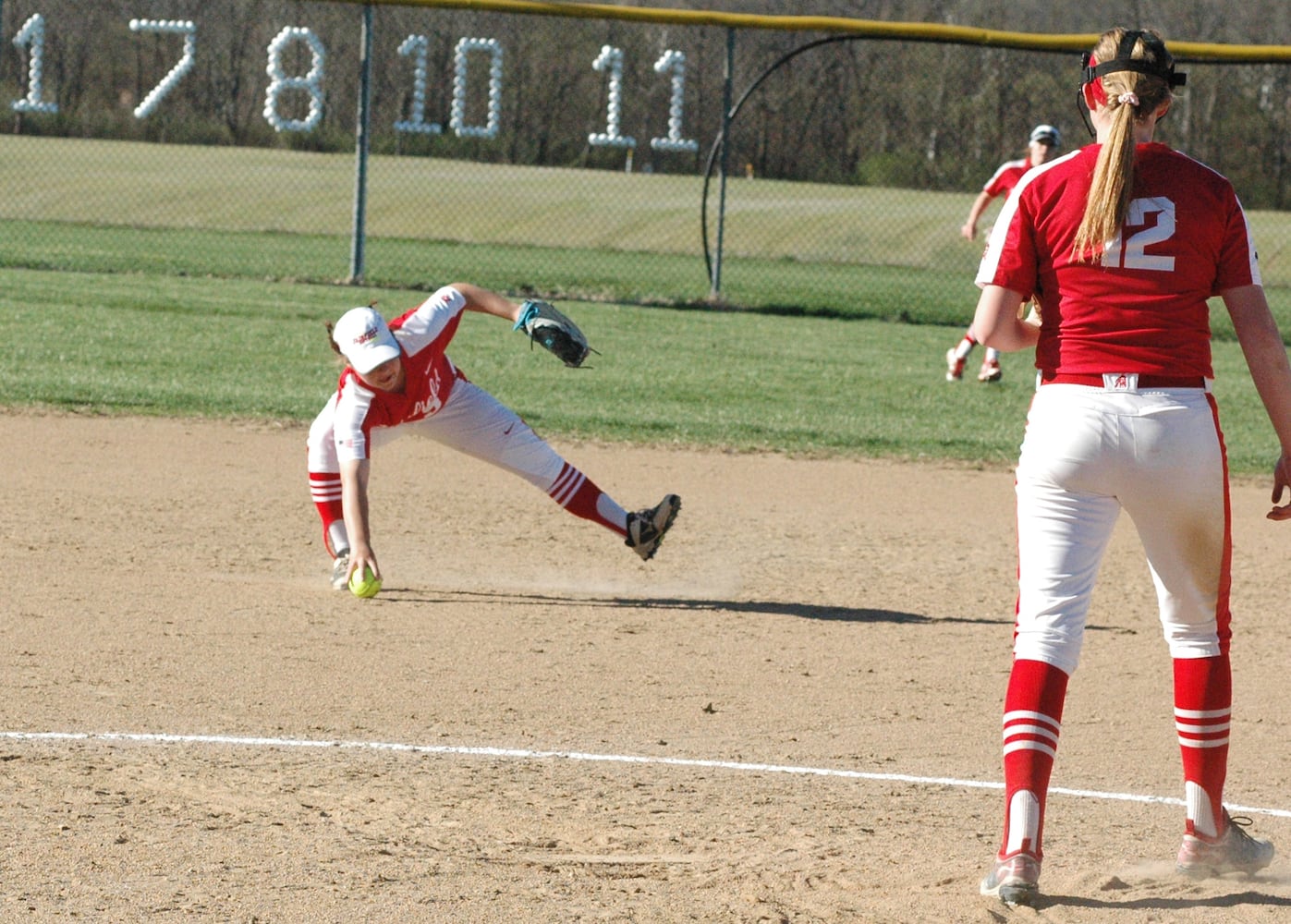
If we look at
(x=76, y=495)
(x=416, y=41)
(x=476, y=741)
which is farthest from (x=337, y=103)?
(x=476, y=741)

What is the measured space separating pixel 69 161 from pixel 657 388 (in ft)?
59.9

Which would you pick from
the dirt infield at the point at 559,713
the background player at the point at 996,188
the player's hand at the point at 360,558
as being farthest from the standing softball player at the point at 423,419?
the background player at the point at 996,188

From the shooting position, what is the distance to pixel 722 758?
15.9ft

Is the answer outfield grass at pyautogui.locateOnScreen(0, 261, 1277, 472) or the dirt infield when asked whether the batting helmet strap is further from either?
outfield grass at pyautogui.locateOnScreen(0, 261, 1277, 472)

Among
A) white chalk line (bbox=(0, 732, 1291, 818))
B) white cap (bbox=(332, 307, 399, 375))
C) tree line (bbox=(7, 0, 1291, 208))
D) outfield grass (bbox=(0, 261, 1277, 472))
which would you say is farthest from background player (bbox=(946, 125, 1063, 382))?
white chalk line (bbox=(0, 732, 1291, 818))

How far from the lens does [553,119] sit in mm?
19219

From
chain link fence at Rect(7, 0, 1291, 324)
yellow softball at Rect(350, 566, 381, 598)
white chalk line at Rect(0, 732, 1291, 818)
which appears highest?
chain link fence at Rect(7, 0, 1291, 324)

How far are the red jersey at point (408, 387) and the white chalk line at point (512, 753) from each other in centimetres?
177

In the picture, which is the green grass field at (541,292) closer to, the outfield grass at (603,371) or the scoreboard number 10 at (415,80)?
the outfield grass at (603,371)

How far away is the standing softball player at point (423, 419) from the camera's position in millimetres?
6312

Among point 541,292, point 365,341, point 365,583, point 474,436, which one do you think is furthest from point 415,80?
point 365,583

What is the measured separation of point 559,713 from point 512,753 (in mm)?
455

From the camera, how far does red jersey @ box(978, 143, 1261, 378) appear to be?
357 cm

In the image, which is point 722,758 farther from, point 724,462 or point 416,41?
point 416,41
